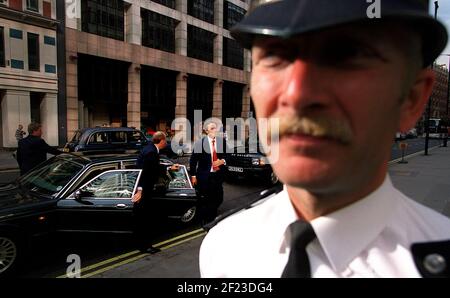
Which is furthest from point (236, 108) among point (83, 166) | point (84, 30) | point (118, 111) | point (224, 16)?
point (83, 166)

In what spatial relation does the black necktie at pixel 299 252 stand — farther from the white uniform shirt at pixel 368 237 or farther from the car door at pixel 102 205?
the car door at pixel 102 205

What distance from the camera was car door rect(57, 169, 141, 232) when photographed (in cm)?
483

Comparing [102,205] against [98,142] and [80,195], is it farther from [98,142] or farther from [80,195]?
[98,142]

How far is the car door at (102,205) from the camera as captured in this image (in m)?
4.83

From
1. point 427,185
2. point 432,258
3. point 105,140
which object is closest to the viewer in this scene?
point 432,258

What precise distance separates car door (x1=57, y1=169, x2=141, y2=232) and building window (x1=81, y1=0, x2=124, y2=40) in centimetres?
2110

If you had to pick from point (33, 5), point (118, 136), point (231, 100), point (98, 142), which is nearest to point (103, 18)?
point (33, 5)

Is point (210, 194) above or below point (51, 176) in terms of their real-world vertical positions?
below

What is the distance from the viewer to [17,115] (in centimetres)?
1997

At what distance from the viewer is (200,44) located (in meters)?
32.0

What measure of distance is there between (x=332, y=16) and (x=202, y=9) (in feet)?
110

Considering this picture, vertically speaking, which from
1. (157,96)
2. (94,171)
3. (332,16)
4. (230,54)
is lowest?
(94,171)

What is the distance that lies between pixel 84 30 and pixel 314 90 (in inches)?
1006

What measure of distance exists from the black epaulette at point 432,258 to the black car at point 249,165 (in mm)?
9580
